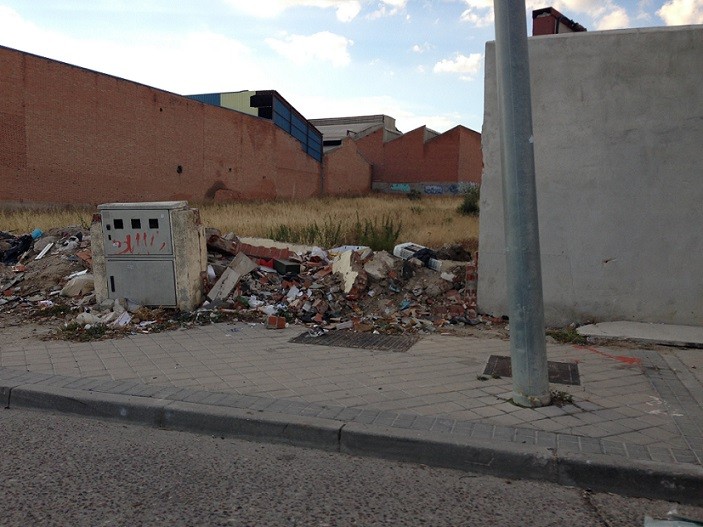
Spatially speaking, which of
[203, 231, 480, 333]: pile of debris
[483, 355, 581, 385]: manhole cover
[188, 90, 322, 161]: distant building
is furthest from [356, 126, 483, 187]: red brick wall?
[483, 355, 581, 385]: manhole cover

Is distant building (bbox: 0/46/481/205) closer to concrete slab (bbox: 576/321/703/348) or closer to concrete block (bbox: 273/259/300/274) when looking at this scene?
concrete block (bbox: 273/259/300/274)

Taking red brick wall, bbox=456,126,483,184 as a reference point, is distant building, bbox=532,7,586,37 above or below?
below

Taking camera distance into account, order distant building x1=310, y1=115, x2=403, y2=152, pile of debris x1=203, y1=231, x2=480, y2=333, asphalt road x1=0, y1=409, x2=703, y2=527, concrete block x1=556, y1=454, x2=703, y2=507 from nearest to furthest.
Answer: asphalt road x1=0, y1=409, x2=703, y2=527 → concrete block x1=556, y1=454, x2=703, y2=507 → pile of debris x1=203, y1=231, x2=480, y2=333 → distant building x1=310, y1=115, x2=403, y2=152

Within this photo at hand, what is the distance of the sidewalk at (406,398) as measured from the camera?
3.74 metres

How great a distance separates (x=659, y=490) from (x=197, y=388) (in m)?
3.38

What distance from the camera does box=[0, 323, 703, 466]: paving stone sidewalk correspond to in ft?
13.4

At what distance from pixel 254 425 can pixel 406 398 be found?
1196 mm

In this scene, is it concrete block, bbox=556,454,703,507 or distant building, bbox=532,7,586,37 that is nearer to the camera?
concrete block, bbox=556,454,703,507

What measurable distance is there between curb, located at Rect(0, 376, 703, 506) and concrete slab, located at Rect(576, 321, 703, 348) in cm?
328

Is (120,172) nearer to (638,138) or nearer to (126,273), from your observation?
(126,273)

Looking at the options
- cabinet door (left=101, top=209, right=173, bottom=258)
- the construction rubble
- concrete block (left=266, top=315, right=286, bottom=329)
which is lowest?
concrete block (left=266, top=315, right=286, bottom=329)

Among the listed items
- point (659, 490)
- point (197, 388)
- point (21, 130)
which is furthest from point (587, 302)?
point (21, 130)

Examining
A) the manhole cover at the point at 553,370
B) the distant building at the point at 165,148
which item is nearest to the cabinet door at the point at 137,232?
the manhole cover at the point at 553,370

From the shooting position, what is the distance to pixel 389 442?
396 centimetres
